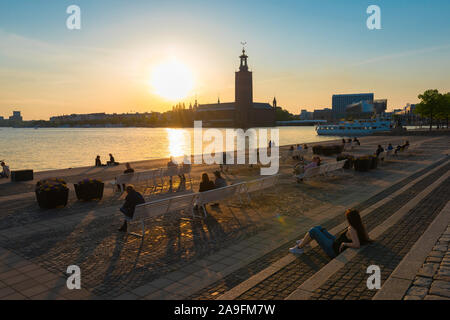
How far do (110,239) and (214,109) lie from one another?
193m

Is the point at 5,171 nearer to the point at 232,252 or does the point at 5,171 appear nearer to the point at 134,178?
the point at 134,178

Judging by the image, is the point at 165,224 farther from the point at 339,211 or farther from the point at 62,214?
the point at 339,211

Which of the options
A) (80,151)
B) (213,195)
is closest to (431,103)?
(80,151)

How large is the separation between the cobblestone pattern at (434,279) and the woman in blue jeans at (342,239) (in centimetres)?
121

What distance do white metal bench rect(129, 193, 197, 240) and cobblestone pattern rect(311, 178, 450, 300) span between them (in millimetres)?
4455

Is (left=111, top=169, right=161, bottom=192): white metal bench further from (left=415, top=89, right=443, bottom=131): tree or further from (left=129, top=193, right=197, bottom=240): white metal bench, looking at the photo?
(left=415, top=89, right=443, bottom=131): tree

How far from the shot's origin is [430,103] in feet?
257

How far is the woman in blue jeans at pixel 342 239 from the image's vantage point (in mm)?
6590

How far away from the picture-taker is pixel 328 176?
17031 millimetres

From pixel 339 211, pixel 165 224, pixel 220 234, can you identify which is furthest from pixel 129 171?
pixel 339 211

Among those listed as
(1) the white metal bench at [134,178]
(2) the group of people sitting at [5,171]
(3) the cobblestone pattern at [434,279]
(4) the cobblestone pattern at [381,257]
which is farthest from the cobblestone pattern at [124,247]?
(2) the group of people sitting at [5,171]

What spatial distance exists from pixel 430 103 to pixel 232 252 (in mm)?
86548

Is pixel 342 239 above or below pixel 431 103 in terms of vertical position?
below
